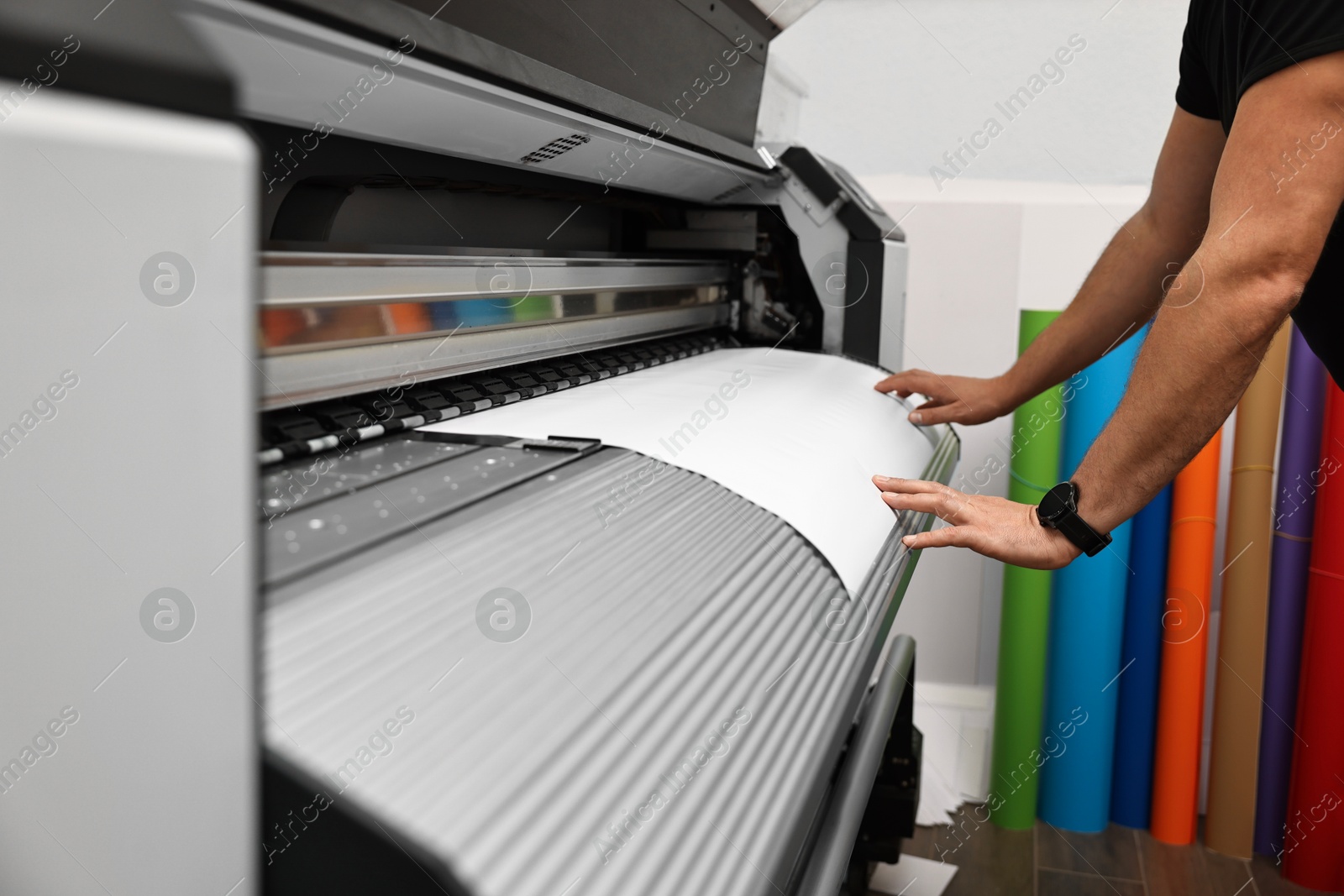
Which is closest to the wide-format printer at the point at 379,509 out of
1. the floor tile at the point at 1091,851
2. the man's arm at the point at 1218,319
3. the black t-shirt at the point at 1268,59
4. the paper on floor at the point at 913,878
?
the man's arm at the point at 1218,319

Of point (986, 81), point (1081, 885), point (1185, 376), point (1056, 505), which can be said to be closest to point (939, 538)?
point (1056, 505)

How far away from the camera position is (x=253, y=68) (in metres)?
0.80

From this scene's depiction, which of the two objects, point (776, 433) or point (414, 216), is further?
point (414, 216)

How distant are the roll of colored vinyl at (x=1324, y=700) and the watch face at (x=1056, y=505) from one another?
129 centimetres

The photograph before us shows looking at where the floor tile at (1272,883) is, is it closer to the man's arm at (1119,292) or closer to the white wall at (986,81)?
the man's arm at (1119,292)

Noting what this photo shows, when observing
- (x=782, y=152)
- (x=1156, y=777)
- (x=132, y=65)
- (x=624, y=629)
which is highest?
(x=782, y=152)

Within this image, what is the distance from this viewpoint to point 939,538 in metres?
1.16

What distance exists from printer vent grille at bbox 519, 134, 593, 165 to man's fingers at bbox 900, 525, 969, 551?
2.14 ft

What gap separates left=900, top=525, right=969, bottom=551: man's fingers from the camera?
1.15m

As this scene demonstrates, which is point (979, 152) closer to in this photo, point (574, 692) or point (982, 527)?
point (982, 527)

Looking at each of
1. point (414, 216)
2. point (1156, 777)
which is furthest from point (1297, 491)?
point (414, 216)

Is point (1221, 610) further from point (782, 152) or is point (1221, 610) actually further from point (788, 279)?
point (782, 152)

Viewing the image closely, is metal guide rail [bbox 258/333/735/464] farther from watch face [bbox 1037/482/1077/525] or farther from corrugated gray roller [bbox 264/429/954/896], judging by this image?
watch face [bbox 1037/482/1077/525]

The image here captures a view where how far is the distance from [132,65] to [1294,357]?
8.00 ft
